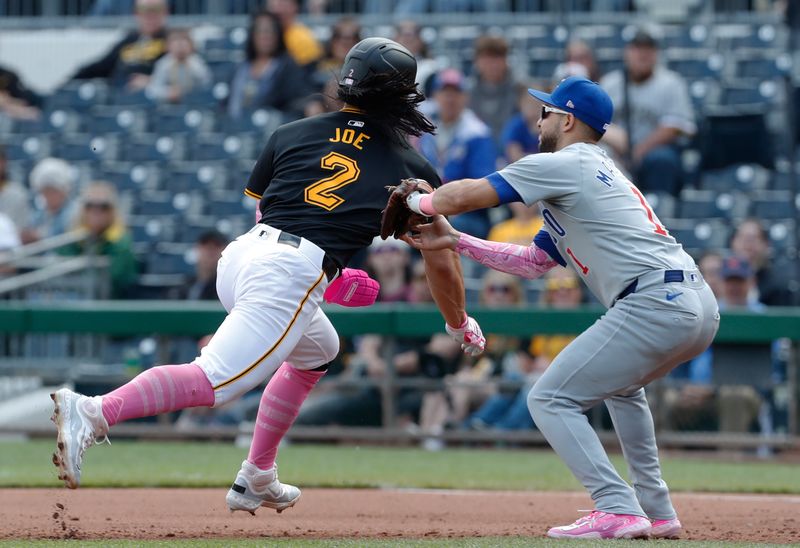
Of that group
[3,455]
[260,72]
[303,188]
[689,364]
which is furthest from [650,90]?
[303,188]

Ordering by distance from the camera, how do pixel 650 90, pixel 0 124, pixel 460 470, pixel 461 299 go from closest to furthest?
pixel 461 299 → pixel 460 470 → pixel 650 90 → pixel 0 124

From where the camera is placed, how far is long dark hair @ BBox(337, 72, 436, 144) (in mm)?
5547

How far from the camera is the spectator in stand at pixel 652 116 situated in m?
12.1

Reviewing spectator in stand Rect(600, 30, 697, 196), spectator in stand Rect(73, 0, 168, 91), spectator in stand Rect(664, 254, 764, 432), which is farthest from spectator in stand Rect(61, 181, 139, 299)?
spectator in stand Rect(664, 254, 764, 432)

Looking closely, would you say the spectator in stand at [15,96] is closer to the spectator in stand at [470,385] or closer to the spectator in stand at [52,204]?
the spectator in stand at [52,204]

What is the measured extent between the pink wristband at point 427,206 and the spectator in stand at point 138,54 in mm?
10515

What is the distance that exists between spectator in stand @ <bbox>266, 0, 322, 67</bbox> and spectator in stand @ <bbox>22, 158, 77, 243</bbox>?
8.52ft

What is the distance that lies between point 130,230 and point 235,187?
1.14 metres

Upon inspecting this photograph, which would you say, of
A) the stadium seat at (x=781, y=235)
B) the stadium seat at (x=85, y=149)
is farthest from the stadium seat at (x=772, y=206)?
the stadium seat at (x=85, y=149)

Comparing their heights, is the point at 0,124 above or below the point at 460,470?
above

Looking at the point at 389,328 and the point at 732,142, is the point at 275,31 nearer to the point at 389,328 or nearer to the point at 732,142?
the point at 389,328

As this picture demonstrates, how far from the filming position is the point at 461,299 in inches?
229

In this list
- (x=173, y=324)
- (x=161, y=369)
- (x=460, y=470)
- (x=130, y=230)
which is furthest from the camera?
(x=130, y=230)

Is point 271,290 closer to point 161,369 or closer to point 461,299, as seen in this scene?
point 161,369
